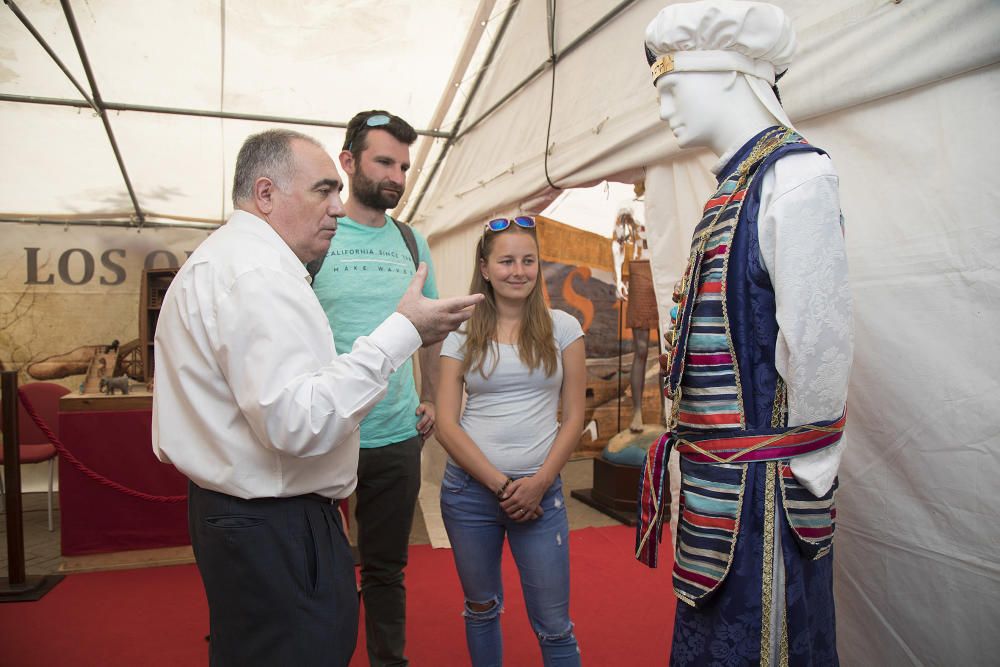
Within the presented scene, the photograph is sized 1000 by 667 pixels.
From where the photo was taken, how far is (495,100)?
456 centimetres

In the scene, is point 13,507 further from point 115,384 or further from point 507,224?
point 507,224

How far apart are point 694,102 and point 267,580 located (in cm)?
137

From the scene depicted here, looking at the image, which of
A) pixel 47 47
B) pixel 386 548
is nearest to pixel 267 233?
pixel 386 548

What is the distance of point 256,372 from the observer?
3.74 ft

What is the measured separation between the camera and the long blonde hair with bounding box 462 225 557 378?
1.99 meters

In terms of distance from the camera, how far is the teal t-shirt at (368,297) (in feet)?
7.07

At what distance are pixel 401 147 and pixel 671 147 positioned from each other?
42.0 inches

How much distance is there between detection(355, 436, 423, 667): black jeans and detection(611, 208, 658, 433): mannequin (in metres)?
3.76

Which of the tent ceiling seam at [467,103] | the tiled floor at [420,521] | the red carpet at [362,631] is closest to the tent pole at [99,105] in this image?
the tent ceiling seam at [467,103]

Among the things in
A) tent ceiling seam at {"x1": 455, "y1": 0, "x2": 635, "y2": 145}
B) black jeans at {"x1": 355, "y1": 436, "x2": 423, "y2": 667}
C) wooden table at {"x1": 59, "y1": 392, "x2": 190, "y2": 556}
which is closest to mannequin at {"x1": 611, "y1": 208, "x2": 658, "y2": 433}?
tent ceiling seam at {"x1": 455, "y1": 0, "x2": 635, "y2": 145}

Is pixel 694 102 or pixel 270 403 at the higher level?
pixel 694 102

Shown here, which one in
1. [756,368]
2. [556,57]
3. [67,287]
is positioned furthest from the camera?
[67,287]

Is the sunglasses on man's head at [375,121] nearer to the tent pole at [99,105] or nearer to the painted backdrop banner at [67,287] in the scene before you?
the tent pole at [99,105]

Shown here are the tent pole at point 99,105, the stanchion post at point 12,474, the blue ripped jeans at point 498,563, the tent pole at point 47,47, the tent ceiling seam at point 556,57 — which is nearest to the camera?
the blue ripped jeans at point 498,563
